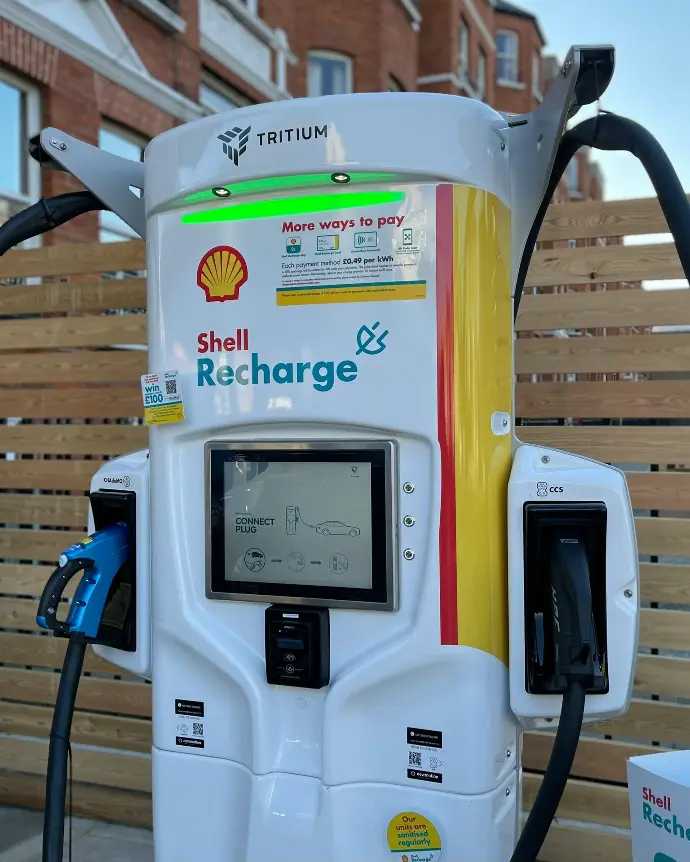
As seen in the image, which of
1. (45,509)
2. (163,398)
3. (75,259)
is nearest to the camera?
(163,398)

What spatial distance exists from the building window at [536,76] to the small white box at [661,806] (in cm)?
2185

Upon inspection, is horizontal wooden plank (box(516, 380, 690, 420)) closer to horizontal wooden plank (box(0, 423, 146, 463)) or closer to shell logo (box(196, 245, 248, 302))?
shell logo (box(196, 245, 248, 302))

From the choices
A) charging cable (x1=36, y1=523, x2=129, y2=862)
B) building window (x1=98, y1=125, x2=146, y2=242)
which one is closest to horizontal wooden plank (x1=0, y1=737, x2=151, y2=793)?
charging cable (x1=36, y1=523, x2=129, y2=862)

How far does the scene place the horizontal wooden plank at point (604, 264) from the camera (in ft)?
8.30

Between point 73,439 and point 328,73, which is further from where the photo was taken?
point 328,73

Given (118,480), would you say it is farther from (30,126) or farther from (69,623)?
(30,126)

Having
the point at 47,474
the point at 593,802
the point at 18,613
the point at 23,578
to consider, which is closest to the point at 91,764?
the point at 18,613

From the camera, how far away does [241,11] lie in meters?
8.73

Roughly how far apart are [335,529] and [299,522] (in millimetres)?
85

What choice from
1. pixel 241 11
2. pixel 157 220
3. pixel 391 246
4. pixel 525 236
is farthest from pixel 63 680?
pixel 241 11

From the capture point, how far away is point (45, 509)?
3346 mm

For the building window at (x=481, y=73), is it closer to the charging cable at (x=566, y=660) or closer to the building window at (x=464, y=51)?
the building window at (x=464, y=51)

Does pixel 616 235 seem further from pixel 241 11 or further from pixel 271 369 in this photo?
pixel 241 11

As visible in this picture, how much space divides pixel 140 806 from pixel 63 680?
1.54 metres
